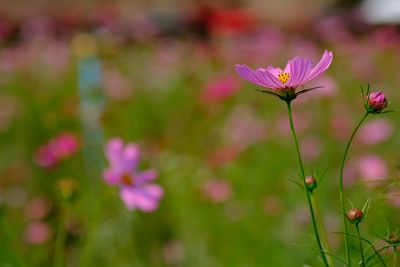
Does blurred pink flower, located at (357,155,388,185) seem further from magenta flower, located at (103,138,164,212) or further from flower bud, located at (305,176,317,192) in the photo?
flower bud, located at (305,176,317,192)

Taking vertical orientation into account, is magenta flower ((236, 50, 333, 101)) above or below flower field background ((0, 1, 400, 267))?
above

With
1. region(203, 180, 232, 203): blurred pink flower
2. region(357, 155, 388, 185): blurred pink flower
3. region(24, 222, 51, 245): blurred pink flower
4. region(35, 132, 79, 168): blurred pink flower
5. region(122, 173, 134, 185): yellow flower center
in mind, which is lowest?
region(24, 222, 51, 245): blurred pink flower

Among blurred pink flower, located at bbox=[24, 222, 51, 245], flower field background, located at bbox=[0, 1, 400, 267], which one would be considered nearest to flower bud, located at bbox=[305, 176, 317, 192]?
flower field background, located at bbox=[0, 1, 400, 267]

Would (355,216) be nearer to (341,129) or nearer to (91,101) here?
(91,101)

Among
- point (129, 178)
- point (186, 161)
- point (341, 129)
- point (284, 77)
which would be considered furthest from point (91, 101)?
point (284, 77)

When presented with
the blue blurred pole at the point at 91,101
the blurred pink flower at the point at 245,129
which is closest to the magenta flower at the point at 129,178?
the blue blurred pole at the point at 91,101

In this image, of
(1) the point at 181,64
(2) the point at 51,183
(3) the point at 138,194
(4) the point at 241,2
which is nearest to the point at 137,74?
(1) the point at 181,64
